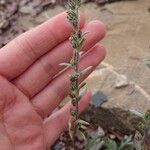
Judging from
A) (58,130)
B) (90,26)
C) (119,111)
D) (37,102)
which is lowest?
(119,111)

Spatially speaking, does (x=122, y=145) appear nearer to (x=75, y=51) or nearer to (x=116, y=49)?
(x=116, y=49)

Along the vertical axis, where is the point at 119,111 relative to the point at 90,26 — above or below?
below

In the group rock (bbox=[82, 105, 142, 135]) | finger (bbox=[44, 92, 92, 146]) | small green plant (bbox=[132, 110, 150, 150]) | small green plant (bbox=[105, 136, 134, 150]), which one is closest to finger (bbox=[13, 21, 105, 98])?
finger (bbox=[44, 92, 92, 146])

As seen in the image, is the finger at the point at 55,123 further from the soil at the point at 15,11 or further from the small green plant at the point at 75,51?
the soil at the point at 15,11

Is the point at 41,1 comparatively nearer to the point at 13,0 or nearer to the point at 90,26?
the point at 13,0

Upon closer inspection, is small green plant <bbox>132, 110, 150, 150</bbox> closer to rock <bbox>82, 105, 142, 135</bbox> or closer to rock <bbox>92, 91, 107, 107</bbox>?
rock <bbox>82, 105, 142, 135</bbox>

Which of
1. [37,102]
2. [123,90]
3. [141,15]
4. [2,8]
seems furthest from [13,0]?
[37,102]

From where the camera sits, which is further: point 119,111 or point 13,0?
point 13,0
